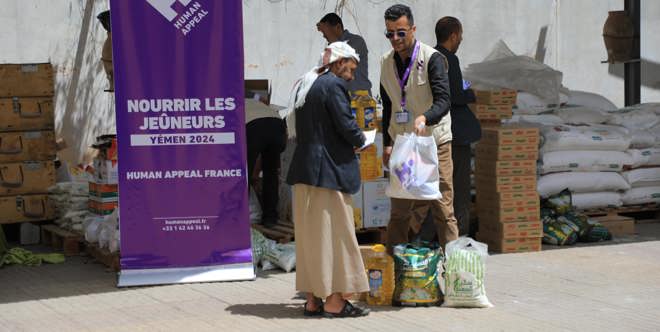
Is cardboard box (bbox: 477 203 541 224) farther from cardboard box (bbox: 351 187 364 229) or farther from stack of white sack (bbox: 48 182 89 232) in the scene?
stack of white sack (bbox: 48 182 89 232)

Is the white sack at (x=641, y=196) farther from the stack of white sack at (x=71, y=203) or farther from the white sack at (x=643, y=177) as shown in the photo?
the stack of white sack at (x=71, y=203)

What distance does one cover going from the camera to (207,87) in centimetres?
804

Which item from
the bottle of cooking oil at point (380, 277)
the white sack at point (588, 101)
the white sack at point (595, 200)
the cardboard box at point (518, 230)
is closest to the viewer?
the bottle of cooking oil at point (380, 277)

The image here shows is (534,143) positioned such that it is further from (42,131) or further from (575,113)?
(42,131)

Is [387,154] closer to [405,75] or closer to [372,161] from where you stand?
[405,75]

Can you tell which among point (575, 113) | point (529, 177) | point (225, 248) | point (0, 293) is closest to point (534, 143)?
point (529, 177)

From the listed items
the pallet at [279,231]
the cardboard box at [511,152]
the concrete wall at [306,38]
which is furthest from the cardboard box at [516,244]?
the concrete wall at [306,38]

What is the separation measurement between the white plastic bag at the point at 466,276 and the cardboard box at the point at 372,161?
253 centimetres

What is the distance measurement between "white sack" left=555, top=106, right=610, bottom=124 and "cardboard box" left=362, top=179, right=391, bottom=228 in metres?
2.50

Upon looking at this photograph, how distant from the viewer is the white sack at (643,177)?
10.8 metres

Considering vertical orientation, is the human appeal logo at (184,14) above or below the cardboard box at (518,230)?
above

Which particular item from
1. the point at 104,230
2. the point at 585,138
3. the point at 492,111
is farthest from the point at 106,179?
the point at 585,138

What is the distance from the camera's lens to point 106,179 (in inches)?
365

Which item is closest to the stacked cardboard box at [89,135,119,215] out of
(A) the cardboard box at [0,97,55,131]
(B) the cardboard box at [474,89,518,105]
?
(A) the cardboard box at [0,97,55,131]
